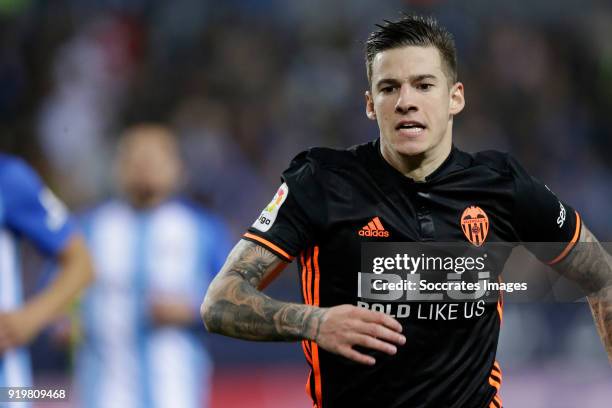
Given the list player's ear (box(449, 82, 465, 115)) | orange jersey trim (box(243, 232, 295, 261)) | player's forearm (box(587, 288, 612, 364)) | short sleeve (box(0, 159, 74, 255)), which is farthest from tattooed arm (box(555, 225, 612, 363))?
short sleeve (box(0, 159, 74, 255))

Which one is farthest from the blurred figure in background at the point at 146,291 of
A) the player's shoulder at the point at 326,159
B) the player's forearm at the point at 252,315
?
the player's forearm at the point at 252,315

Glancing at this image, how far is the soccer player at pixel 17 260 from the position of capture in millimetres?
4555

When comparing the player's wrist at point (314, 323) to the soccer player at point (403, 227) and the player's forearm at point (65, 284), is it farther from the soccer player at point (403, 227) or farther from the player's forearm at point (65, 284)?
the player's forearm at point (65, 284)

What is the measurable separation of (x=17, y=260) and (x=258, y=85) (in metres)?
5.75

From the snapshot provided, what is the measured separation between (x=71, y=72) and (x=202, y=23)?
1572 millimetres

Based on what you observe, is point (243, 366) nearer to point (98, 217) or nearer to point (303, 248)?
point (98, 217)

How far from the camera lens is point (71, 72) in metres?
9.82

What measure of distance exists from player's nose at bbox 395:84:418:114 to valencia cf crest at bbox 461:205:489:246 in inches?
15.5

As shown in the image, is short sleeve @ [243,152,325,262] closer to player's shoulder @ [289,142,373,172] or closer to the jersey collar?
player's shoulder @ [289,142,373,172]

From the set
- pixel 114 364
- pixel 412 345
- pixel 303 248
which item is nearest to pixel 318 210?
pixel 303 248

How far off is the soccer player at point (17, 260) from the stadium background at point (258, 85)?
11.4 feet

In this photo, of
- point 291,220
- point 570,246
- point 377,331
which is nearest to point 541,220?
point 570,246

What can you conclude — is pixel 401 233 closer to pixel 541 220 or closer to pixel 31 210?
pixel 541 220

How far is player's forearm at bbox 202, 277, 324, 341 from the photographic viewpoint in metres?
2.88
